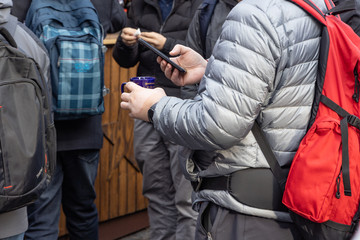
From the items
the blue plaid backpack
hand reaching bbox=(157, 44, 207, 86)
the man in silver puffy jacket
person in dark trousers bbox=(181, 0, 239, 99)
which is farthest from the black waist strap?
the blue plaid backpack

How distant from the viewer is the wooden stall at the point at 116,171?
187 inches

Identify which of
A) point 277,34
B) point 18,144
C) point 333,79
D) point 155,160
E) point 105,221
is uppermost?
point 277,34

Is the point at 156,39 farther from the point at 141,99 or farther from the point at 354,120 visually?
the point at 354,120

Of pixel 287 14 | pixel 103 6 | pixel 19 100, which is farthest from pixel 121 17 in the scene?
pixel 287 14

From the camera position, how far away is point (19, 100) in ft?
7.56

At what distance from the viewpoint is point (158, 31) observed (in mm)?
4047

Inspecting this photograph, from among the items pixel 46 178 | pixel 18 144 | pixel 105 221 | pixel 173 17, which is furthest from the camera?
pixel 105 221

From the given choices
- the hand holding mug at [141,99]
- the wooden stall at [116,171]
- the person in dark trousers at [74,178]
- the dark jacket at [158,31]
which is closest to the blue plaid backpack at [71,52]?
the person in dark trousers at [74,178]

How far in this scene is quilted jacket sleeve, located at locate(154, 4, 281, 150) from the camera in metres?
1.94

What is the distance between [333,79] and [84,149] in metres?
2.10

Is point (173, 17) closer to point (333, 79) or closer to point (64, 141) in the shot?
point (64, 141)

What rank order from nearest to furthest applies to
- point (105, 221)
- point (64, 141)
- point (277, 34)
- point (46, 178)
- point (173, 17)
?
1. point (277, 34)
2. point (46, 178)
3. point (64, 141)
4. point (173, 17)
5. point (105, 221)

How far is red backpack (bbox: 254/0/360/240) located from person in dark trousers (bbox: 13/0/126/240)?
1.97 metres

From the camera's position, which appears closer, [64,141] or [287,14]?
[287,14]
